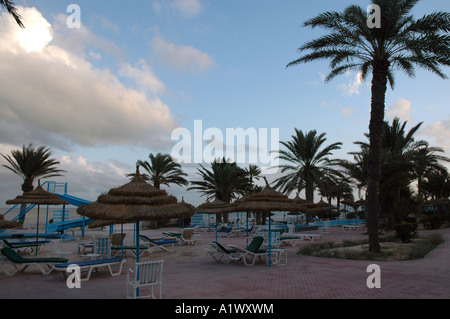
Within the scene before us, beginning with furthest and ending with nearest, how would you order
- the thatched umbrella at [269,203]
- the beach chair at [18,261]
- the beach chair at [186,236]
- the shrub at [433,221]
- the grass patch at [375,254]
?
1. the shrub at [433,221]
2. the beach chair at [186,236]
3. the grass patch at [375,254]
4. the thatched umbrella at [269,203]
5. the beach chair at [18,261]

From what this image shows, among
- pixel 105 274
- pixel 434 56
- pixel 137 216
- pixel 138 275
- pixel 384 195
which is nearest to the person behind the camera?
pixel 138 275

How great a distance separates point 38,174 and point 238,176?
1720 cm

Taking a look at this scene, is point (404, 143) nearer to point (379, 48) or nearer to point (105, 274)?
point (379, 48)

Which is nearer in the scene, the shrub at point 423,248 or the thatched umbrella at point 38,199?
the shrub at point 423,248

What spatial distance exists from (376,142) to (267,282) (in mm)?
7840

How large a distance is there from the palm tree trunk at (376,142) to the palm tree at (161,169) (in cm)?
2182

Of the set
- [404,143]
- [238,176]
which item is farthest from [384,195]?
[238,176]

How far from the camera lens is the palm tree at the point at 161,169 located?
32156 millimetres

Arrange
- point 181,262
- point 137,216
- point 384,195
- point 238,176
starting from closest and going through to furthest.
A: 1. point 137,216
2. point 181,262
3. point 384,195
4. point 238,176

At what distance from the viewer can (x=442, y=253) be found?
13.2m

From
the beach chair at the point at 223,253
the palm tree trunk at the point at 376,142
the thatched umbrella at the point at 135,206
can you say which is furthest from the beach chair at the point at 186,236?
the thatched umbrella at the point at 135,206

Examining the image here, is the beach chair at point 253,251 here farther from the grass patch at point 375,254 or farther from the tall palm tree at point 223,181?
the tall palm tree at point 223,181

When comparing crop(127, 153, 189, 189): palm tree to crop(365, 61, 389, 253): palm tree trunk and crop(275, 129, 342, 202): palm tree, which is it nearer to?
crop(275, 129, 342, 202): palm tree

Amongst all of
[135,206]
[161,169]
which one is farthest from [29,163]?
[135,206]
